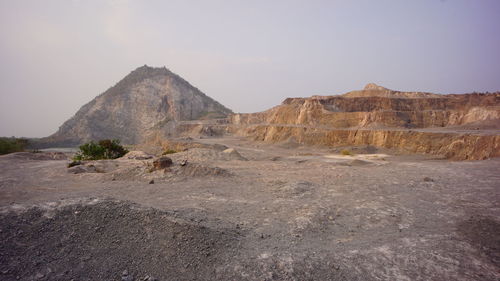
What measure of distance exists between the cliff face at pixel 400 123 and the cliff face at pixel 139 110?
95.8ft

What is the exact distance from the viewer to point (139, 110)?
233 ft

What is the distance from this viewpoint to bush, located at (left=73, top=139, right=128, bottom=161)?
17.4 meters

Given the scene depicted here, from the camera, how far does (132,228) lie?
4809 millimetres

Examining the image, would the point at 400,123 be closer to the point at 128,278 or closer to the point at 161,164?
the point at 161,164

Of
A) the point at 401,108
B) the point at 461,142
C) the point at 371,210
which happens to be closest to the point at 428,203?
the point at 371,210

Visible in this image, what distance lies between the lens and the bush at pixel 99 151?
1737cm

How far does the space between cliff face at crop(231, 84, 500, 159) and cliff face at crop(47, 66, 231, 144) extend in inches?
1149

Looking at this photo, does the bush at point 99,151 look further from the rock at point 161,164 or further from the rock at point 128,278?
the rock at point 128,278

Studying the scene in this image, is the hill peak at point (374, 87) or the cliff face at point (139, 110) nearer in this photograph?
the hill peak at point (374, 87)

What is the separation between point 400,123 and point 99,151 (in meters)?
33.9

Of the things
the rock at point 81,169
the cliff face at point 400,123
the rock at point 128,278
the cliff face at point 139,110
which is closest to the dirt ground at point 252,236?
the rock at point 128,278

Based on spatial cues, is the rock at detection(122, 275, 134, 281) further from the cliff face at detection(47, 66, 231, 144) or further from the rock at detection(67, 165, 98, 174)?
the cliff face at detection(47, 66, 231, 144)

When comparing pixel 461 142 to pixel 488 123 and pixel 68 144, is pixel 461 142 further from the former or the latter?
pixel 68 144

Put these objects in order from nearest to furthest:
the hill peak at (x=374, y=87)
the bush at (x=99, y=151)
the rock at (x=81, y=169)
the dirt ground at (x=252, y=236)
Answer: the dirt ground at (x=252, y=236) < the rock at (x=81, y=169) < the bush at (x=99, y=151) < the hill peak at (x=374, y=87)
